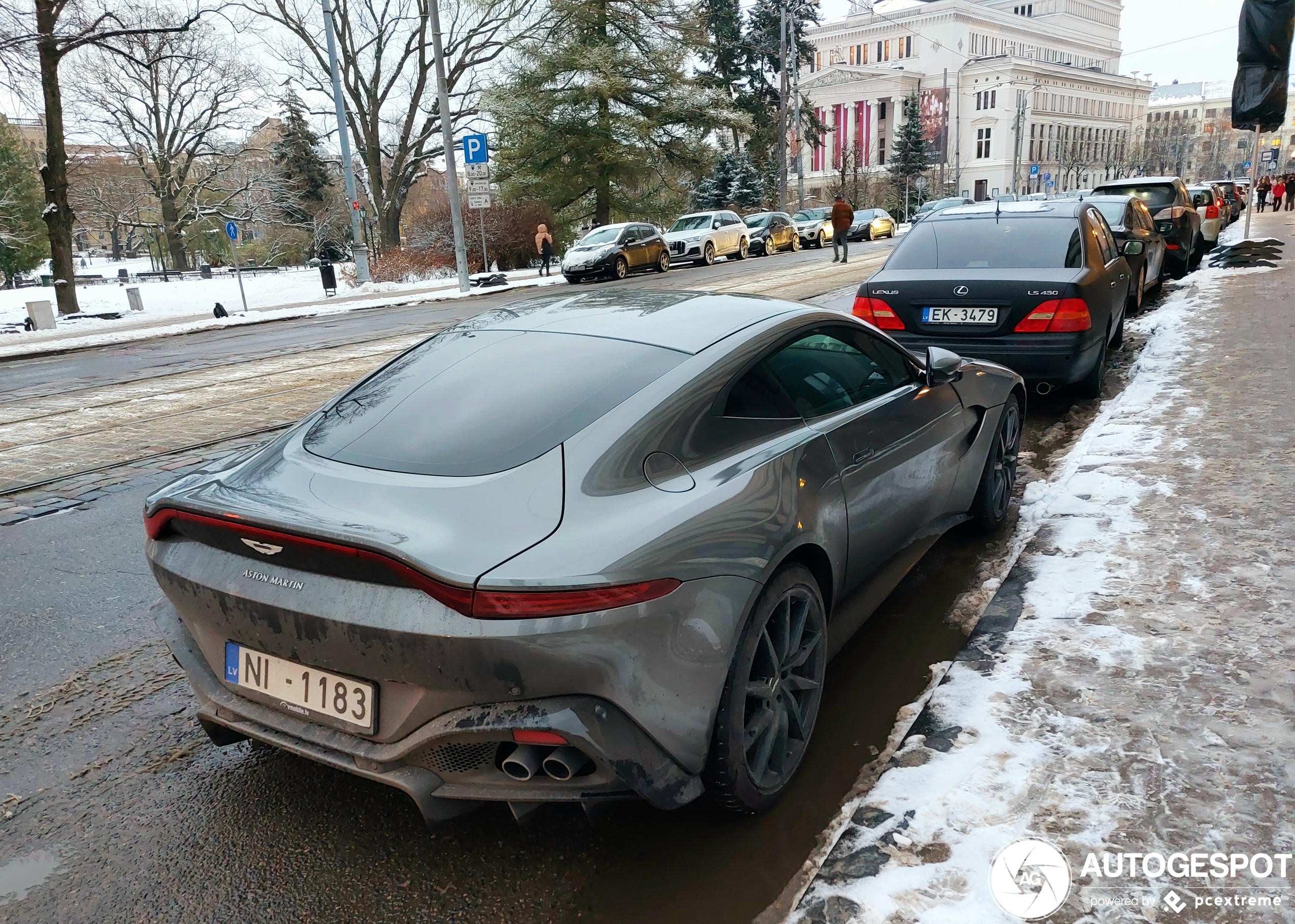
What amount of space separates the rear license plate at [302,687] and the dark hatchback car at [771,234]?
33.7 meters

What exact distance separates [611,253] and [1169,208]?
48.3 ft

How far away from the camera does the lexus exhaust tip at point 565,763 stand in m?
2.19

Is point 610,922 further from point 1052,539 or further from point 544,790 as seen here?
point 1052,539

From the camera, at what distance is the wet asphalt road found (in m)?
2.44

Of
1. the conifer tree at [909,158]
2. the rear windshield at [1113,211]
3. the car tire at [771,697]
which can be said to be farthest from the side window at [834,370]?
the conifer tree at [909,158]

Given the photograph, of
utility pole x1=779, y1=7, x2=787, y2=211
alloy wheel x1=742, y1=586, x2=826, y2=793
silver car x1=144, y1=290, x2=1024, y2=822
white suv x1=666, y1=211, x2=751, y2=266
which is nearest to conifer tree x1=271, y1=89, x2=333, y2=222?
utility pole x1=779, y1=7, x2=787, y2=211

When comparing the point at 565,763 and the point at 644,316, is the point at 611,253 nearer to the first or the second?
the point at 644,316

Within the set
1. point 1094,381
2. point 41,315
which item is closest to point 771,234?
point 41,315

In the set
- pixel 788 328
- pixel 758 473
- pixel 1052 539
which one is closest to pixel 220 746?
pixel 758 473

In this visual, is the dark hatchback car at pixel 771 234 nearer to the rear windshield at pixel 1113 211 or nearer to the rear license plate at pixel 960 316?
the rear windshield at pixel 1113 211

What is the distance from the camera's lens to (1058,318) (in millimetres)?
6730

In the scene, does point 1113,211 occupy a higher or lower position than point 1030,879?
higher

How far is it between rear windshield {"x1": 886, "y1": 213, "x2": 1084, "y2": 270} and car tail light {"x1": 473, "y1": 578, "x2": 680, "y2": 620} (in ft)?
19.3

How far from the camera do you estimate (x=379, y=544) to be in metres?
Result: 2.19
